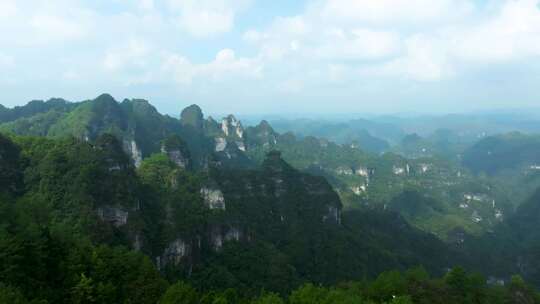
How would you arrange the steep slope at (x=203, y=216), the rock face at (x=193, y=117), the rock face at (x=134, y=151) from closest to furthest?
1. the steep slope at (x=203, y=216)
2. the rock face at (x=134, y=151)
3. the rock face at (x=193, y=117)

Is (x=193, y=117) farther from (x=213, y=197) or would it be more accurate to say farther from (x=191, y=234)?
(x=191, y=234)

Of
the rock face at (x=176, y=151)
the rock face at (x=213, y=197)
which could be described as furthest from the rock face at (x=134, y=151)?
the rock face at (x=213, y=197)

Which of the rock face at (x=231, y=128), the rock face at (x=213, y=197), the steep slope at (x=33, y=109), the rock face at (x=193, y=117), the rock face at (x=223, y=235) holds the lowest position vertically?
the rock face at (x=223, y=235)

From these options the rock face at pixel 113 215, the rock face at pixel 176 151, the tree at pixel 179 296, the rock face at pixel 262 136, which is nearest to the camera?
the tree at pixel 179 296

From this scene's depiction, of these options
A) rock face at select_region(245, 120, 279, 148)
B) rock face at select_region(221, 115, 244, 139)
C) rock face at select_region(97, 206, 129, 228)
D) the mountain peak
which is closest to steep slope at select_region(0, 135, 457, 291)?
rock face at select_region(97, 206, 129, 228)

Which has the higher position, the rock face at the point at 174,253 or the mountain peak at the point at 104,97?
the mountain peak at the point at 104,97

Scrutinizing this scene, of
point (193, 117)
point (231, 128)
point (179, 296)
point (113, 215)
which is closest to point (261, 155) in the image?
point (231, 128)

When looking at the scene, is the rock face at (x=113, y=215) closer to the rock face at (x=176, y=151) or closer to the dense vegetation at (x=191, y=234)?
the dense vegetation at (x=191, y=234)

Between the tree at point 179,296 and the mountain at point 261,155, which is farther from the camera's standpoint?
the mountain at point 261,155

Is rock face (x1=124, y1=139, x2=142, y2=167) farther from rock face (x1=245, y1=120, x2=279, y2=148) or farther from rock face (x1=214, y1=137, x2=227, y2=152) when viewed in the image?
rock face (x1=245, y1=120, x2=279, y2=148)

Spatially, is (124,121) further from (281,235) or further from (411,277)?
(411,277)
